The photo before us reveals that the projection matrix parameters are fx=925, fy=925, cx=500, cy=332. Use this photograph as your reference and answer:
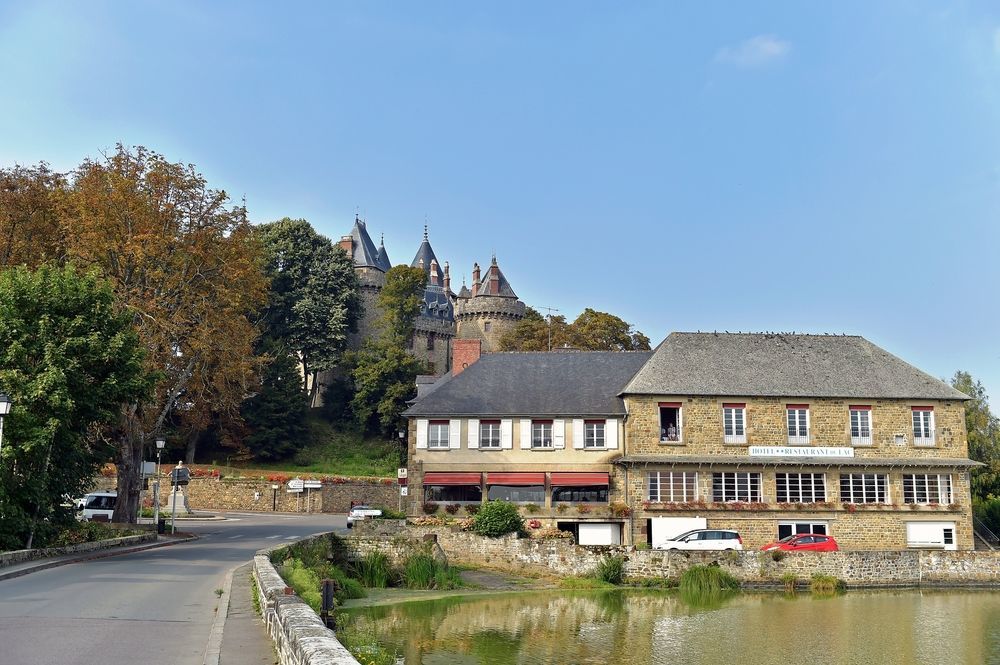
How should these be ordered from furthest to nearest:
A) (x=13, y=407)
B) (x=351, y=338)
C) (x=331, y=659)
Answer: (x=351, y=338), (x=13, y=407), (x=331, y=659)

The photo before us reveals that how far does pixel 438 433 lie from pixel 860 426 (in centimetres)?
1708

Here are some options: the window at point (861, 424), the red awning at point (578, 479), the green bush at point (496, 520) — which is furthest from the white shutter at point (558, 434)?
the window at point (861, 424)

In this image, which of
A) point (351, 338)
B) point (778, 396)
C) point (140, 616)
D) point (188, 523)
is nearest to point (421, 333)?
point (351, 338)

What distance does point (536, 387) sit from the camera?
129ft

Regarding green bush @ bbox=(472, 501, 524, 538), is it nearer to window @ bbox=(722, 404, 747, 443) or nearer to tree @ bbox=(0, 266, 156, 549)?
window @ bbox=(722, 404, 747, 443)

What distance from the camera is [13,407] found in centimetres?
Result: 2141

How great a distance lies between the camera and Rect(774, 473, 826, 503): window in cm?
3644

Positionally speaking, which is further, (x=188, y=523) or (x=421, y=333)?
(x=421, y=333)

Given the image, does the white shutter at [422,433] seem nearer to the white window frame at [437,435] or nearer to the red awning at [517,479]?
the white window frame at [437,435]

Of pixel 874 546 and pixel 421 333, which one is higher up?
pixel 421 333

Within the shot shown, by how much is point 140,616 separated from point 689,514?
84.5 ft

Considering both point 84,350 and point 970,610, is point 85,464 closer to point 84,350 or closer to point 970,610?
point 84,350

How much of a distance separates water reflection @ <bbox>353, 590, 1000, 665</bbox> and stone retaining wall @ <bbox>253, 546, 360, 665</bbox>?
6840 millimetres

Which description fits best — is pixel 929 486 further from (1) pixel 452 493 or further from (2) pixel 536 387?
(1) pixel 452 493
